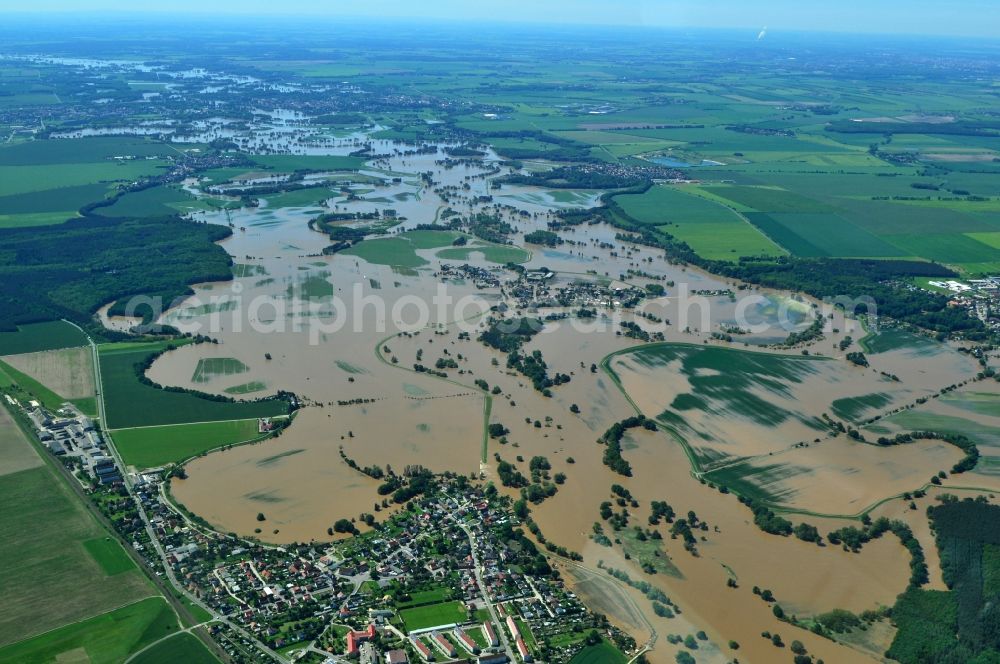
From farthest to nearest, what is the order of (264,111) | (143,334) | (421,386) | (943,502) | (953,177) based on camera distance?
(264,111) < (953,177) < (143,334) < (421,386) < (943,502)

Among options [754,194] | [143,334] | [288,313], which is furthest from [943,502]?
[754,194]

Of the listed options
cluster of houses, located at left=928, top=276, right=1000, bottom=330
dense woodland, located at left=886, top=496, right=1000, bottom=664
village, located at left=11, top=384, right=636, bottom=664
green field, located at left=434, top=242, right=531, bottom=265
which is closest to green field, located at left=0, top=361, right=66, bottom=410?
village, located at left=11, top=384, right=636, bottom=664

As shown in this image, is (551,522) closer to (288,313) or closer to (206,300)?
(288,313)

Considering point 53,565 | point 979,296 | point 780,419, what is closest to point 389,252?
point 780,419

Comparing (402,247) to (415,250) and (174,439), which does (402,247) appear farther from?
(174,439)

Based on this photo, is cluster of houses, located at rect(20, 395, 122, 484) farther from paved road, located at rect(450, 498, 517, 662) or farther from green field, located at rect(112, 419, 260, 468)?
paved road, located at rect(450, 498, 517, 662)

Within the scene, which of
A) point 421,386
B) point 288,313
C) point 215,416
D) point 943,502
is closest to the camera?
point 943,502

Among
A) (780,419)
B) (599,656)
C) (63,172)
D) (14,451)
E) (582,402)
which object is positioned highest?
(63,172)
